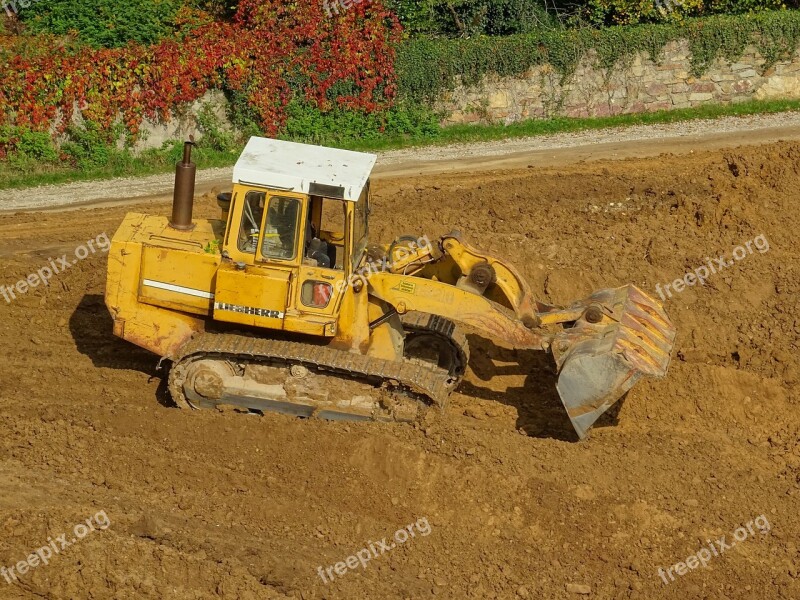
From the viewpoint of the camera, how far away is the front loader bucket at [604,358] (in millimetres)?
10359

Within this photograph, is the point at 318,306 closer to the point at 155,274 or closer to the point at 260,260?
the point at 260,260

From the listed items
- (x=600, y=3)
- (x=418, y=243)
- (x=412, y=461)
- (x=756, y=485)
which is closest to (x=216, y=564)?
(x=412, y=461)

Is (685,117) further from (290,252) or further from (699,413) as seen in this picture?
(290,252)

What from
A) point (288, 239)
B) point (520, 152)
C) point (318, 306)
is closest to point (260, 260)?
point (288, 239)

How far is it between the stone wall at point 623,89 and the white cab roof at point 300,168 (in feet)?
39.5

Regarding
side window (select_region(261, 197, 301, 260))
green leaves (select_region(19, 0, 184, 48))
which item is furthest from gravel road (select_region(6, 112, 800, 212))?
side window (select_region(261, 197, 301, 260))

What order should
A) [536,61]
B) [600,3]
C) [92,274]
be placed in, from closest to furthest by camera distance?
[92,274], [536,61], [600,3]

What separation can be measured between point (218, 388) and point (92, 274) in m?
4.27

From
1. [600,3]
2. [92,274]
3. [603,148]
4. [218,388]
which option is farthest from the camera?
[600,3]

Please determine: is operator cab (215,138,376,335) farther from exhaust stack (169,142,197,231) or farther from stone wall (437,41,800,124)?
stone wall (437,41,800,124)

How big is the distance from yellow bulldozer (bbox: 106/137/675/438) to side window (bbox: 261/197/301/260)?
0.01 m

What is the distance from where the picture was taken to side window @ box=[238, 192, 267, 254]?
1034 cm

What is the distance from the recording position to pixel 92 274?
14.4m

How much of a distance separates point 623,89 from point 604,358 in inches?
559
